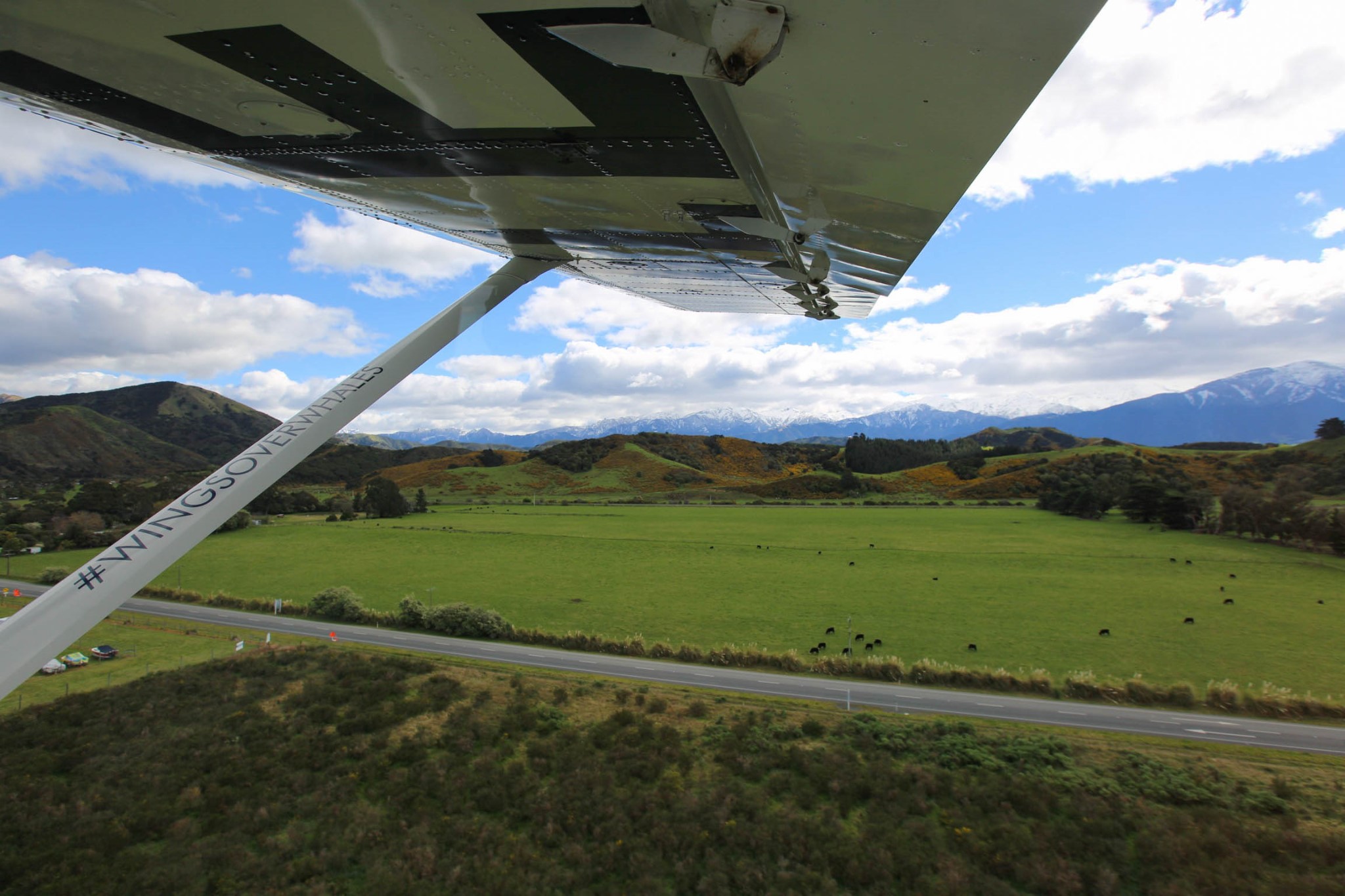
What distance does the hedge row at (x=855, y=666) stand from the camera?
18875 mm

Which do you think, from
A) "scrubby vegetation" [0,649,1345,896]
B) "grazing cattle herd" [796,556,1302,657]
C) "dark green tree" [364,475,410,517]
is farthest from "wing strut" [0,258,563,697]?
"dark green tree" [364,475,410,517]

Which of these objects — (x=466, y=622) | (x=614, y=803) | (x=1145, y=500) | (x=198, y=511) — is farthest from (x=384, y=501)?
(x=1145, y=500)

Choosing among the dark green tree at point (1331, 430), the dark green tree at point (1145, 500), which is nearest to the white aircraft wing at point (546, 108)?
the dark green tree at point (1145, 500)

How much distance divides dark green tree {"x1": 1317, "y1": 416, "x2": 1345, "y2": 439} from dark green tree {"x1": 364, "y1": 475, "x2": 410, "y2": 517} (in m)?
110

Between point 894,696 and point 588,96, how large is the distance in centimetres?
2131

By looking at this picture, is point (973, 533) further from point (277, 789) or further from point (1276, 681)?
point (277, 789)

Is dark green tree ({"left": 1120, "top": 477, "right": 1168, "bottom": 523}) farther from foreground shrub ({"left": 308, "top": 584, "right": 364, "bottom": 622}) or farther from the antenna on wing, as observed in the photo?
foreground shrub ({"left": 308, "top": 584, "right": 364, "bottom": 622})

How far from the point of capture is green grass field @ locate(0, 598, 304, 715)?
18.3 metres

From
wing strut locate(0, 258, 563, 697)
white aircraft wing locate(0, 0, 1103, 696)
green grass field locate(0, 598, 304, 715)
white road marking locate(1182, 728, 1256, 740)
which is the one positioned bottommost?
white road marking locate(1182, 728, 1256, 740)

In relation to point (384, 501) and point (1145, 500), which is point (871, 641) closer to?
point (1145, 500)

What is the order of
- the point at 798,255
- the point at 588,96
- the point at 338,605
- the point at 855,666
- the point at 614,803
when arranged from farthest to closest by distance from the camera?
the point at 338,605
the point at 855,666
the point at 614,803
the point at 798,255
the point at 588,96

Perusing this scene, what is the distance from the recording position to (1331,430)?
235ft

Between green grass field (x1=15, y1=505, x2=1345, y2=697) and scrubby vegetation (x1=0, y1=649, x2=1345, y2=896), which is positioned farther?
green grass field (x1=15, y1=505, x2=1345, y2=697)

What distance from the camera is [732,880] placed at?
1028cm
